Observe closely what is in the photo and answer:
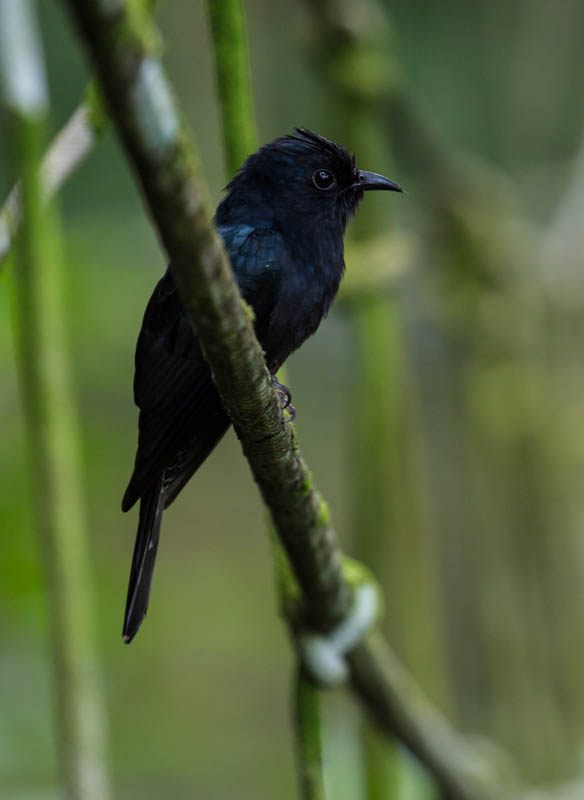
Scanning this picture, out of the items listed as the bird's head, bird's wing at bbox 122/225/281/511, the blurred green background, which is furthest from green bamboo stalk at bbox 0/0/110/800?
the bird's head

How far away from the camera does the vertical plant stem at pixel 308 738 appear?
143cm

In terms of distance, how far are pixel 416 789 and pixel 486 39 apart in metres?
2.57

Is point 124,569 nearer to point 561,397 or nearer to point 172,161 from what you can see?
point 561,397

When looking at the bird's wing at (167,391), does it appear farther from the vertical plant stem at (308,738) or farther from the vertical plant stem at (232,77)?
the vertical plant stem at (308,738)

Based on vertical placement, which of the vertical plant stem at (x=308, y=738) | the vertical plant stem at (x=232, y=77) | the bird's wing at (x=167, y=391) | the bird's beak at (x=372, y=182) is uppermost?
the bird's beak at (x=372, y=182)

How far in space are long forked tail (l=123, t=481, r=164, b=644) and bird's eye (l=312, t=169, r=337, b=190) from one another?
0.58m

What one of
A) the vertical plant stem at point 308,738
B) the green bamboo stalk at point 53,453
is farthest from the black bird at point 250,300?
the vertical plant stem at point 308,738

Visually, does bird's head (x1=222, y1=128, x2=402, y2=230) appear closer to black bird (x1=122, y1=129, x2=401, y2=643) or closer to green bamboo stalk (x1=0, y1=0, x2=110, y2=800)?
black bird (x1=122, y1=129, x2=401, y2=643)

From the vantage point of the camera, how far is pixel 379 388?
208 centimetres

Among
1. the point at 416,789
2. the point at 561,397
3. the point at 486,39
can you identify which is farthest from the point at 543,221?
the point at 416,789

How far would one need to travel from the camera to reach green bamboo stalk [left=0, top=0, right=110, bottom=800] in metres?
1.21

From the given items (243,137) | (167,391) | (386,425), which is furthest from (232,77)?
(386,425)

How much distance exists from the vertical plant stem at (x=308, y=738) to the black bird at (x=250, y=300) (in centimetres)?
25

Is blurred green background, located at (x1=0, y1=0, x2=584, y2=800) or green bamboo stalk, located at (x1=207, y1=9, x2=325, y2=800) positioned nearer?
green bamboo stalk, located at (x1=207, y1=9, x2=325, y2=800)
